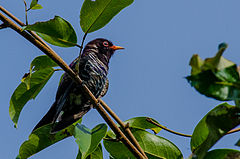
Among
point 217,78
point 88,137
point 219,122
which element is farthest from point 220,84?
point 88,137

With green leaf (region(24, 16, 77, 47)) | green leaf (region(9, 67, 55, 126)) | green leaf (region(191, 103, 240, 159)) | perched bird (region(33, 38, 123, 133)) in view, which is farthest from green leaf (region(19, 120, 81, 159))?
green leaf (region(191, 103, 240, 159))

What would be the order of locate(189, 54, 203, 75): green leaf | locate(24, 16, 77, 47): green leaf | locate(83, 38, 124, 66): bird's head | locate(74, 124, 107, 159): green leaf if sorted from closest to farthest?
1. locate(189, 54, 203, 75): green leaf
2. locate(74, 124, 107, 159): green leaf
3. locate(24, 16, 77, 47): green leaf
4. locate(83, 38, 124, 66): bird's head

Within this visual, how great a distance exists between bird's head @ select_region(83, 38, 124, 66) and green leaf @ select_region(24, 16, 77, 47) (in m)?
2.36

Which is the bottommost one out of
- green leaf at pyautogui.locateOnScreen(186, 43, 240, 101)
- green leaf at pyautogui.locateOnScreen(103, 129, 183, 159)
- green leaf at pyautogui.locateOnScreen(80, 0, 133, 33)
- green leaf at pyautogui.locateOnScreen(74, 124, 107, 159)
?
green leaf at pyautogui.locateOnScreen(103, 129, 183, 159)

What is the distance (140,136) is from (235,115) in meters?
1.12

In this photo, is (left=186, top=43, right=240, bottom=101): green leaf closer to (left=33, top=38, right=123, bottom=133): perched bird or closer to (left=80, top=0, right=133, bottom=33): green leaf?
(left=80, top=0, right=133, bottom=33): green leaf

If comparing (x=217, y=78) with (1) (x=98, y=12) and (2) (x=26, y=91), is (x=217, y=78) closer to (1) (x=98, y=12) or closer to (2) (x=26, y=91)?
(1) (x=98, y=12)

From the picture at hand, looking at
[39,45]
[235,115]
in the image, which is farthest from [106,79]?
[235,115]

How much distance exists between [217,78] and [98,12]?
119 cm

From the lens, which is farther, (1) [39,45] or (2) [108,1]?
(2) [108,1]

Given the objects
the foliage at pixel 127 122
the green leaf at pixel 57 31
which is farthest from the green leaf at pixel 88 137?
the green leaf at pixel 57 31

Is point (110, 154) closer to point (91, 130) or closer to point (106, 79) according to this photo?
point (91, 130)

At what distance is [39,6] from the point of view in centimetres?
238

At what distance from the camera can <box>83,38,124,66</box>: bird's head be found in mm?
4669
